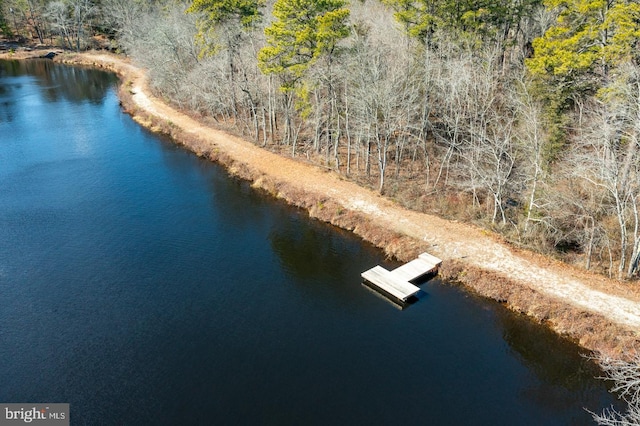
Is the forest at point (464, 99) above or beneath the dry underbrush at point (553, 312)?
above

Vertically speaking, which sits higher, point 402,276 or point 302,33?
→ point 302,33

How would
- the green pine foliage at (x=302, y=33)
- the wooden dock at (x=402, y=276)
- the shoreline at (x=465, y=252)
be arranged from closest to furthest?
1. the shoreline at (x=465, y=252)
2. the wooden dock at (x=402, y=276)
3. the green pine foliage at (x=302, y=33)

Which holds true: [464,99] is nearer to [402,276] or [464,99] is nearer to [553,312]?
[402,276]

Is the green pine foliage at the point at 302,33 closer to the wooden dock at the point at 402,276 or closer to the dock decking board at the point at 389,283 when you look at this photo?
the wooden dock at the point at 402,276

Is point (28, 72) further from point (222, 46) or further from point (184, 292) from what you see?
point (184, 292)

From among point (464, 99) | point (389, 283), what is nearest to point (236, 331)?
point (389, 283)

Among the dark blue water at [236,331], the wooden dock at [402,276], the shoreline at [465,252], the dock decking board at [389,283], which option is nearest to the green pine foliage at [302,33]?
the shoreline at [465,252]

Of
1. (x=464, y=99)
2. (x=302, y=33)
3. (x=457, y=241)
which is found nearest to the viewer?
(x=457, y=241)
